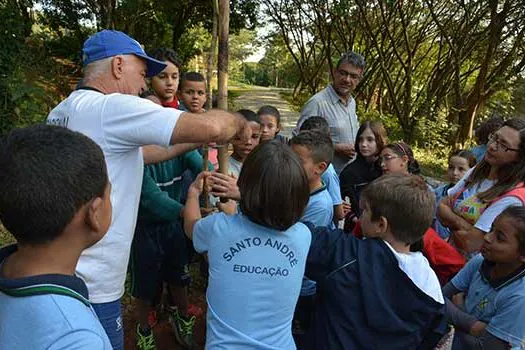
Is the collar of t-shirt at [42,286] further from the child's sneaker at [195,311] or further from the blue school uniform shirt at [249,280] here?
the child's sneaker at [195,311]

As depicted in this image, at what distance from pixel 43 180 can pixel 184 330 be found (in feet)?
7.51

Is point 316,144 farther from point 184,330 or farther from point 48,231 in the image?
point 48,231

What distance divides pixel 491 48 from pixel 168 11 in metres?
9.90

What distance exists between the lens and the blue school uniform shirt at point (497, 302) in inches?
81.2

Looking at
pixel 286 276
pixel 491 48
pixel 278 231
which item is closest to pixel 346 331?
pixel 286 276

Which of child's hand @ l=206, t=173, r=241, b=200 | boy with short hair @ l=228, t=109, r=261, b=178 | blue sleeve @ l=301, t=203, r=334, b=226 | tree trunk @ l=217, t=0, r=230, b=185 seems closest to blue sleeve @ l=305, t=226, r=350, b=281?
child's hand @ l=206, t=173, r=241, b=200

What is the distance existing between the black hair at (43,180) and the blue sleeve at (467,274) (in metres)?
2.07

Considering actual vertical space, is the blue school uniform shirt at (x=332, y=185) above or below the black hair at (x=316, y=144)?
below

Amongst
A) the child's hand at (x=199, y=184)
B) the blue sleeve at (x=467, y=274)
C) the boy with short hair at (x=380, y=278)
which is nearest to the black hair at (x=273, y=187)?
the boy with short hair at (x=380, y=278)

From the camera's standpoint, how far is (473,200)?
9.30 ft

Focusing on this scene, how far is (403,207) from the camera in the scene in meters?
1.87

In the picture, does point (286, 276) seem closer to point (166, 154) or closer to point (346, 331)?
point (346, 331)

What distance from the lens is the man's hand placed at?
421 cm

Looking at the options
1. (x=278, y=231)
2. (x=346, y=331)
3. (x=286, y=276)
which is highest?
(x=278, y=231)
